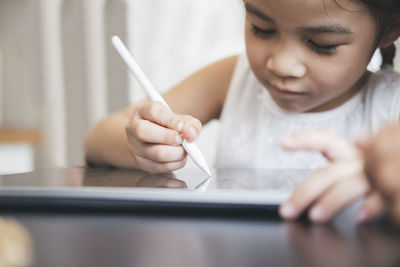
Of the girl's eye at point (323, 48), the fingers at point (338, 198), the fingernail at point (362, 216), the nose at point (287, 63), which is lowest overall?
the fingernail at point (362, 216)

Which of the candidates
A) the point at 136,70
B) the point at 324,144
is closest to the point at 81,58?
the point at 136,70

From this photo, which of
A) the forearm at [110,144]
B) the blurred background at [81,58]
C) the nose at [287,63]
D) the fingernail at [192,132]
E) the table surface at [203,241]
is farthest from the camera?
the blurred background at [81,58]

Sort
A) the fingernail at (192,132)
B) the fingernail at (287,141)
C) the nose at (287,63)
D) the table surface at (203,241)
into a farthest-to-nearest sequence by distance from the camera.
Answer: the nose at (287,63) < the fingernail at (192,132) < the fingernail at (287,141) < the table surface at (203,241)

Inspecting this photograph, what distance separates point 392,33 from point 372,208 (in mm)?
521

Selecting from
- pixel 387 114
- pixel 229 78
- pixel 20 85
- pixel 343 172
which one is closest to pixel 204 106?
pixel 229 78

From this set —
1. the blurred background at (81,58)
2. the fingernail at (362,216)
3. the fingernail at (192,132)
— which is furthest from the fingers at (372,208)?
the blurred background at (81,58)

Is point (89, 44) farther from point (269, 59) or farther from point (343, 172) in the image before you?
point (343, 172)

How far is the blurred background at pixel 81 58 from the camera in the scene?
61.0 inches

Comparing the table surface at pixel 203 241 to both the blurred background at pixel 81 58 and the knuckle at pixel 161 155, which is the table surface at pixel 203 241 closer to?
the knuckle at pixel 161 155

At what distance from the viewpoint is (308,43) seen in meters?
0.62

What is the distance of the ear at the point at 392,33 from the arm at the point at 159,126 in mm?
299

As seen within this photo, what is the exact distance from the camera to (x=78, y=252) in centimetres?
23

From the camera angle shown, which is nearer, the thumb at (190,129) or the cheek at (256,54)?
the thumb at (190,129)

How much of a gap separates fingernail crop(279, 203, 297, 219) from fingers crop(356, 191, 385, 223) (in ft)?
0.11
